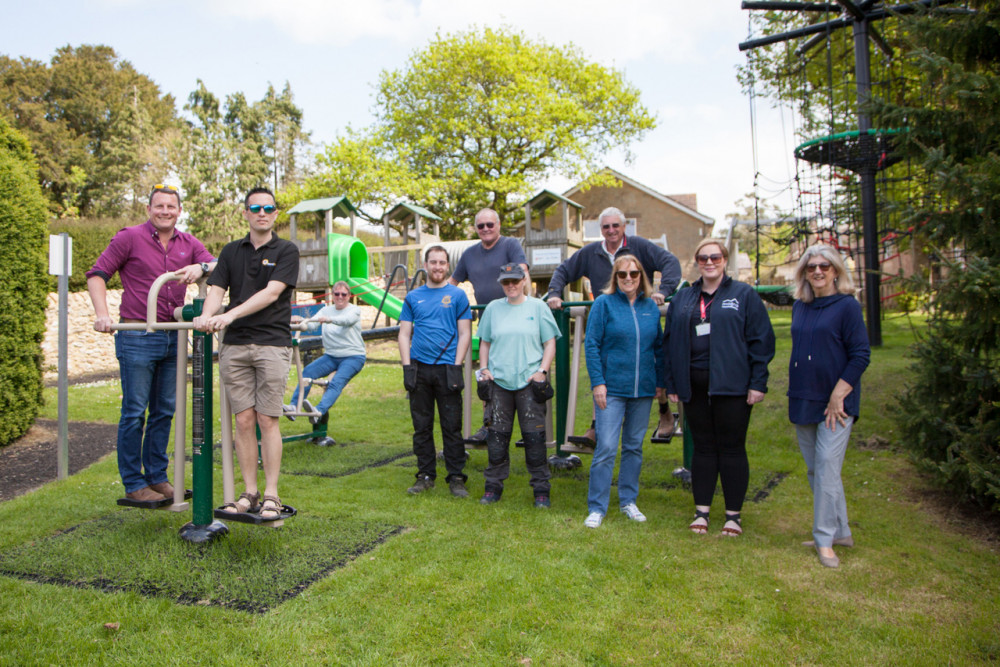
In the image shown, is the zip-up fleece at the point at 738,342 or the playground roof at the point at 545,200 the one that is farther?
the playground roof at the point at 545,200

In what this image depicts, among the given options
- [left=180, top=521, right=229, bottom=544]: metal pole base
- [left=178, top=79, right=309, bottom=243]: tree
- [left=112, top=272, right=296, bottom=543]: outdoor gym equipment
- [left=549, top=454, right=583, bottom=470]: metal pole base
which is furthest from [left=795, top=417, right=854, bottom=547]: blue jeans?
[left=178, top=79, right=309, bottom=243]: tree

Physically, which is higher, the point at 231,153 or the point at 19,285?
the point at 231,153

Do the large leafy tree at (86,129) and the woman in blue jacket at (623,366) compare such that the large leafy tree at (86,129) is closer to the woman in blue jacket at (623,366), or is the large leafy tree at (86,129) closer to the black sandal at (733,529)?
the woman in blue jacket at (623,366)

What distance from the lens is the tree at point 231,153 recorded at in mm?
34656

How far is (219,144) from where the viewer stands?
36.8 meters

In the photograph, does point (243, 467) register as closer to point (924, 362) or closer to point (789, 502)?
point (789, 502)

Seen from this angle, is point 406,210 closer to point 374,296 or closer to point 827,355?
point 374,296

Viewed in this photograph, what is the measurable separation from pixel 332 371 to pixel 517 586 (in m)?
4.58

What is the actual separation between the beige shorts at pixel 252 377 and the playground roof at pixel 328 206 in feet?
53.5

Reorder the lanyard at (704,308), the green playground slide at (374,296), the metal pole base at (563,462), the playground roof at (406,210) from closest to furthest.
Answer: the lanyard at (704,308) → the metal pole base at (563,462) → the green playground slide at (374,296) → the playground roof at (406,210)

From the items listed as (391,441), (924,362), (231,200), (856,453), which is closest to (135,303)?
(391,441)

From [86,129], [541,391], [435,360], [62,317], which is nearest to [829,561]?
[541,391]

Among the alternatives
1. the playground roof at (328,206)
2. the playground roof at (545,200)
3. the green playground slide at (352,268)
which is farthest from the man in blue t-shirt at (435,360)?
the playground roof at (545,200)

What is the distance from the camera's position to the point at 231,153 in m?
38.0
